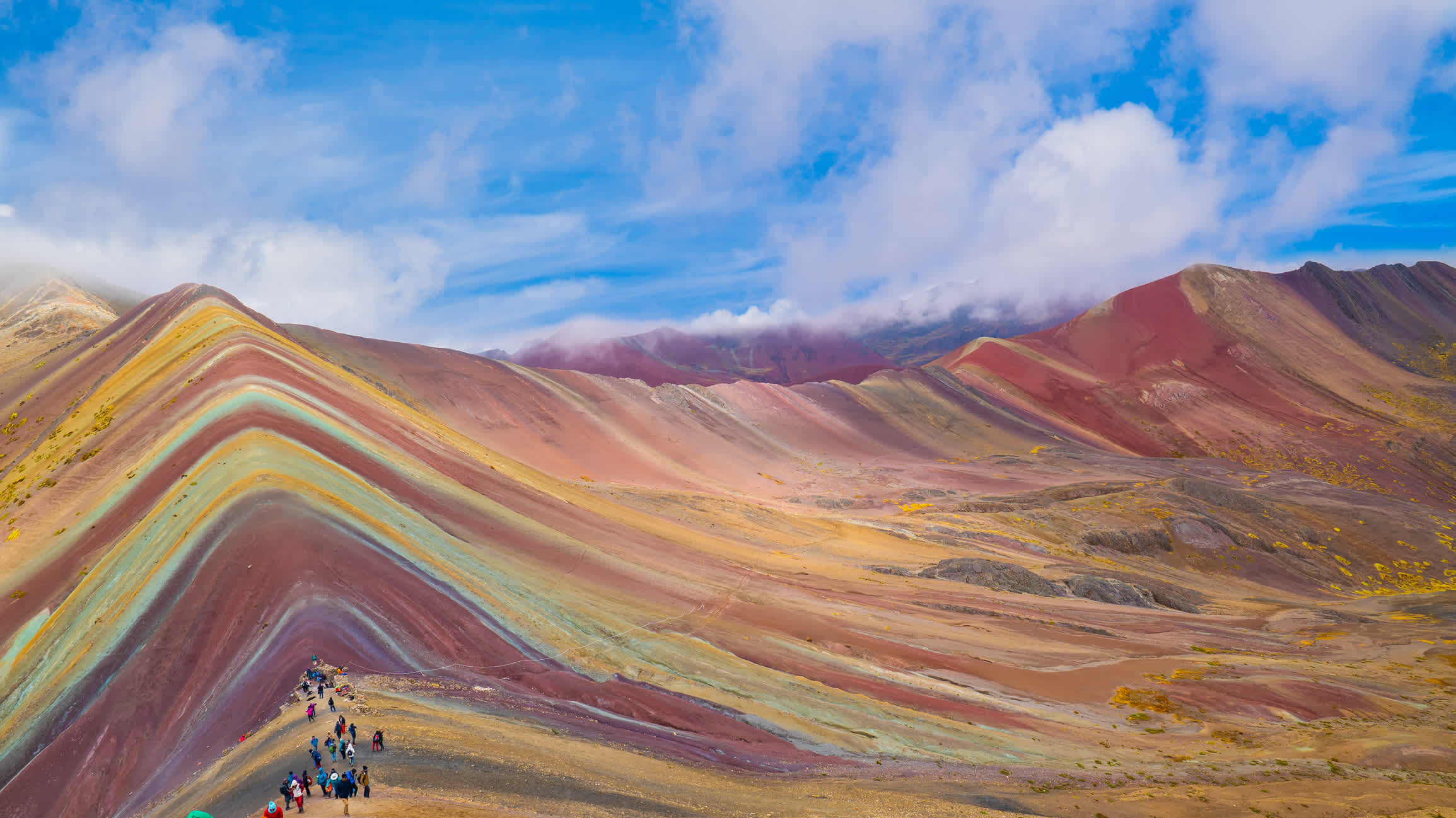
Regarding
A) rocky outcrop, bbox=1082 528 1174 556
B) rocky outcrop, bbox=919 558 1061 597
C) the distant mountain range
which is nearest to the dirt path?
the distant mountain range

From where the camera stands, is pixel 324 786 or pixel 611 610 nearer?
pixel 324 786

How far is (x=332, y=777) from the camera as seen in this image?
12359 mm

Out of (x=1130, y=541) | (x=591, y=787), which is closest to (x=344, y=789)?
(x=591, y=787)

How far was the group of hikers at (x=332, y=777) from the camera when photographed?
11874 mm

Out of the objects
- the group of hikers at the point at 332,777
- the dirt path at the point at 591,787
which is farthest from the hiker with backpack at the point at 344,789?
the dirt path at the point at 591,787

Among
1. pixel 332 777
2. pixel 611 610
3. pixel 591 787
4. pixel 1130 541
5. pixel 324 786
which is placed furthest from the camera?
pixel 1130 541

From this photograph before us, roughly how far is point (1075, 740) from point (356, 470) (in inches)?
1208

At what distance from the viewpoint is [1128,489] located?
227 ft

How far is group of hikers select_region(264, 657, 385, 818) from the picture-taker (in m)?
11.9

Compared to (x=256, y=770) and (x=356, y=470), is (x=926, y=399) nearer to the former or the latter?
(x=356, y=470)

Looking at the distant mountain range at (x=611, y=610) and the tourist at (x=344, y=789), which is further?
the distant mountain range at (x=611, y=610)

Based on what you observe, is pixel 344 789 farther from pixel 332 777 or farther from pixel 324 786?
pixel 324 786

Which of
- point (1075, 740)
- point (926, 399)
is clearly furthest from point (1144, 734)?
point (926, 399)

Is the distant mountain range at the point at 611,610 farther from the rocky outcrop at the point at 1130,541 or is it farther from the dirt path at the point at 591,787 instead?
the rocky outcrop at the point at 1130,541
